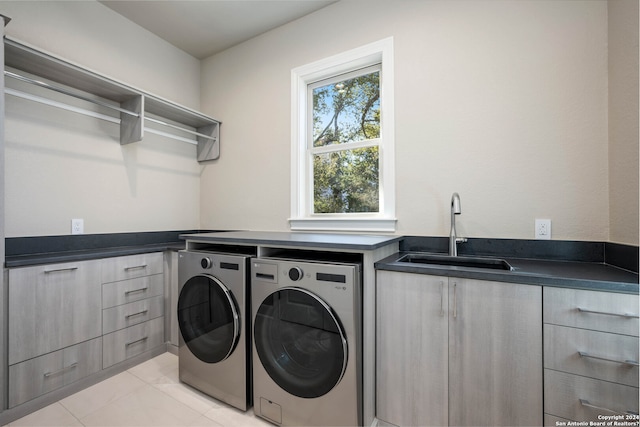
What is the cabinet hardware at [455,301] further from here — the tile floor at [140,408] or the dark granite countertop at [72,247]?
the dark granite countertop at [72,247]

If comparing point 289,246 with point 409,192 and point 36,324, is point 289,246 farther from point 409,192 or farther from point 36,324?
point 36,324

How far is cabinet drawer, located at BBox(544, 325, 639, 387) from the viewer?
999 mm

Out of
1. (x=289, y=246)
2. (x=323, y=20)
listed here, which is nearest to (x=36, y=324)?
(x=289, y=246)

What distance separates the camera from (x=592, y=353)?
1.05 meters

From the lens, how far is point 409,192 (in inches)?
76.1

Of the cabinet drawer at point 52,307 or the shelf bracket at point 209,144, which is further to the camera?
the shelf bracket at point 209,144

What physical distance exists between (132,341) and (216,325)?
91 cm

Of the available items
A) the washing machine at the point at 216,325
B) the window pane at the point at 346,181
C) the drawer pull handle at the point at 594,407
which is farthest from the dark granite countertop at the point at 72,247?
the drawer pull handle at the point at 594,407

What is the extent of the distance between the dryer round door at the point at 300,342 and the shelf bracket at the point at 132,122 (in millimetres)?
1736

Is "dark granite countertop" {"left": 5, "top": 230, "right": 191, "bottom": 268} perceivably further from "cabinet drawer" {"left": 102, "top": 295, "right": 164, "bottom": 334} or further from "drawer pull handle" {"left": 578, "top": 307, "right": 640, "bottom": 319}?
"drawer pull handle" {"left": 578, "top": 307, "right": 640, "bottom": 319}

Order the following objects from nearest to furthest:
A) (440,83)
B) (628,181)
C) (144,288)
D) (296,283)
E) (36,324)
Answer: (628,181) < (296,283) < (36,324) < (440,83) < (144,288)

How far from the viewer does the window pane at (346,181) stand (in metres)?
2.18

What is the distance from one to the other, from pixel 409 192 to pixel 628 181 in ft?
3.40

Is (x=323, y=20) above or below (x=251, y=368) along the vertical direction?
above
